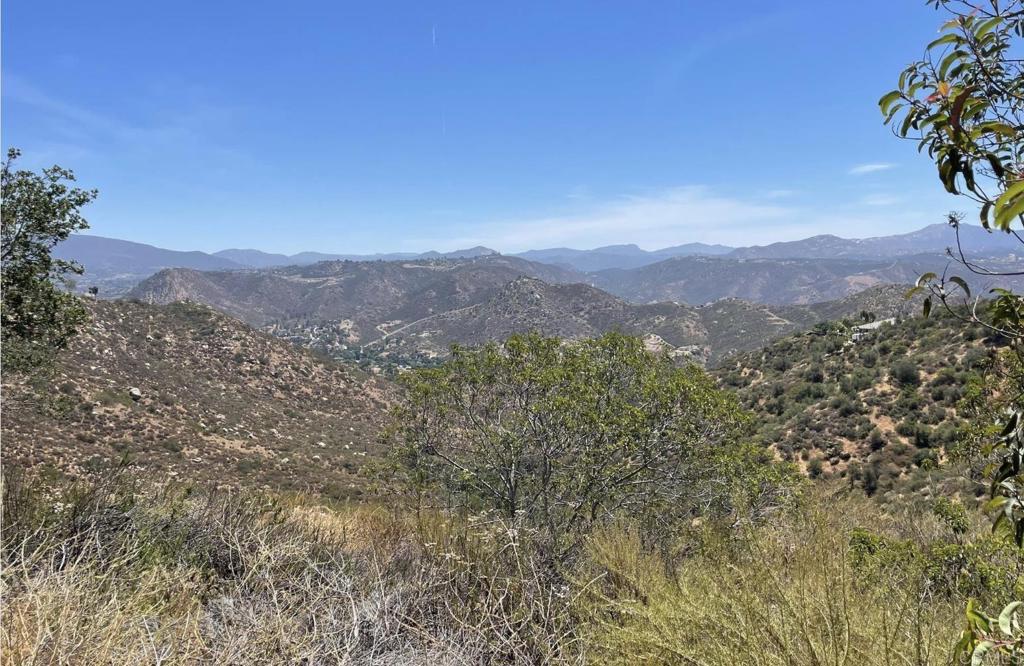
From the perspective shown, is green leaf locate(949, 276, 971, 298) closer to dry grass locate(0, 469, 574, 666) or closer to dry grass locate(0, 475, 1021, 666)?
dry grass locate(0, 475, 1021, 666)

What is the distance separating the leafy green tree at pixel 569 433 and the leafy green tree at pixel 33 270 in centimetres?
703

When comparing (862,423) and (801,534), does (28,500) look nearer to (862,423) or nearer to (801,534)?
(801,534)

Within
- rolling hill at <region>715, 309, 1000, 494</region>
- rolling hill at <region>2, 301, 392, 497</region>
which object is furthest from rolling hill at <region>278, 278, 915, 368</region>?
rolling hill at <region>715, 309, 1000, 494</region>

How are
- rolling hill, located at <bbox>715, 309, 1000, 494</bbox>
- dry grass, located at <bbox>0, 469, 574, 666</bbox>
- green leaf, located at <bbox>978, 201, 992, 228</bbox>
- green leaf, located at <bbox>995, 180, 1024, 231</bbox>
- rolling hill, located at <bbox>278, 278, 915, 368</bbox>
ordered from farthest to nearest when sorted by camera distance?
rolling hill, located at <bbox>278, 278, 915, 368</bbox> → rolling hill, located at <bbox>715, 309, 1000, 494</bbox> → dry grass, located at <bbox>0, 469, 574, 666</bbox> → green leaf, located at <bbox>978, 201, 992, 228</bbox> → green leaf, located at <bbox>995, 180, 1024, 231</bbox>

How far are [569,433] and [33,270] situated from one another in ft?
34.8

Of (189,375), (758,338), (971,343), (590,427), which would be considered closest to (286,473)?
(189,375)

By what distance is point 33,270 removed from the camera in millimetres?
9836

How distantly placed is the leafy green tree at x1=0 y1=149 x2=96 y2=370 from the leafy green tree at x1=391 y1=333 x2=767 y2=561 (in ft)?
23.1

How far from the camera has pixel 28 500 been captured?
17.4 ft

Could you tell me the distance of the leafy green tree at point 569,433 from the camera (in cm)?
1006

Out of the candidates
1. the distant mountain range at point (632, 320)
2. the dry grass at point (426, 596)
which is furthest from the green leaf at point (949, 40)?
the distant mountain range at point (632, 320)

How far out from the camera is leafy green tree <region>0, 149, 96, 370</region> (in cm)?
966

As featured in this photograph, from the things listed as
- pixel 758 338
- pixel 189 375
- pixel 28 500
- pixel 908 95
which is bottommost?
pixel 758 338

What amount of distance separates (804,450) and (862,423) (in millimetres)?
3769
